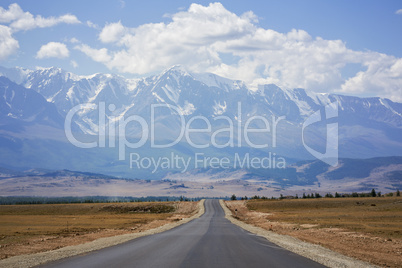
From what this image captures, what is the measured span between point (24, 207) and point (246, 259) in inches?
4692

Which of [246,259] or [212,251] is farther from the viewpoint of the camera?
[212,251]

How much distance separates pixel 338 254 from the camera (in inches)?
1107

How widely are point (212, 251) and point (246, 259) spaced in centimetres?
385

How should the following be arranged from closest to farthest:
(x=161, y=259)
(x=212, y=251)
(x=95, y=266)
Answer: (x=95, y=266), (x=161, y=259), (x=212, y=251)

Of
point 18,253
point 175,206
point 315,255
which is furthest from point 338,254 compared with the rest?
point 175,206

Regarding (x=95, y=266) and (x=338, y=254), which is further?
(x=338, y=254)

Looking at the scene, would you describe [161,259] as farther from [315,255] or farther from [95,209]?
[95,209]

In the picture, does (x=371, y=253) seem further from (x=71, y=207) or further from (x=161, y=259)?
(x=71, y=207)

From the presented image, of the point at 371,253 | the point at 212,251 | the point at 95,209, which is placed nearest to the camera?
the point at 212,251

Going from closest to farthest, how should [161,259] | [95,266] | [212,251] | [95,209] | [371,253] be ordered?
[95,266], [161,259], [212,251], [371,253], [95,209]

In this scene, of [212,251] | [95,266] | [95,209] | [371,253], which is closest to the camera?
[95,266]

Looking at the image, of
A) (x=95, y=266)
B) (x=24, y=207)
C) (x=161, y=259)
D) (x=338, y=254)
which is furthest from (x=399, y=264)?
(x=24, y=207)

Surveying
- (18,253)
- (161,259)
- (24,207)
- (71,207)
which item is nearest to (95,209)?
(71,207)

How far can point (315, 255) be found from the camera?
87.5 ft
